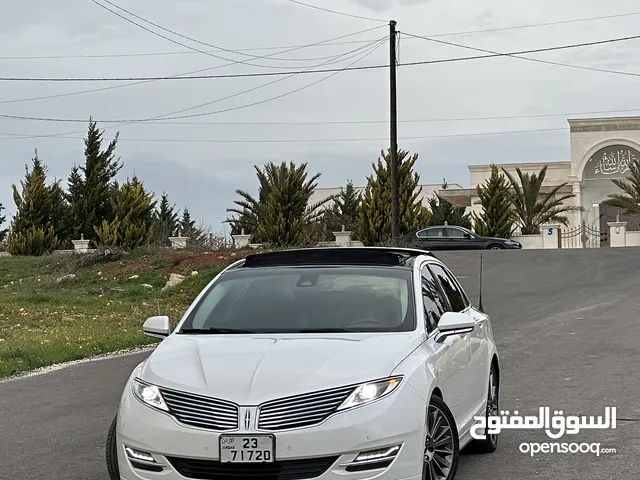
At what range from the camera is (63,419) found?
372 inches

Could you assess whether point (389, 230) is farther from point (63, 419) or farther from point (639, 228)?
point (63, 419)

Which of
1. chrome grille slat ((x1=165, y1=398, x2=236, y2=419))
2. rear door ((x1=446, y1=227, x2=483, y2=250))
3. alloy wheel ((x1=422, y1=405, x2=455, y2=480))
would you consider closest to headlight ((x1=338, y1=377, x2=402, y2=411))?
alloy wheel ((x1=422, y1=405, x2=455, y2=480))

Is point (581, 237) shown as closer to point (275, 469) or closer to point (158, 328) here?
point (158, 328)

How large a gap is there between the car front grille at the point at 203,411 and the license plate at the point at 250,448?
0.08 metres

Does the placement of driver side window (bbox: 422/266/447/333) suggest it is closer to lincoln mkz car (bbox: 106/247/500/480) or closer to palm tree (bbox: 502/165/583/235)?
lincoln mkz car (bbox: 106/247/500/480)

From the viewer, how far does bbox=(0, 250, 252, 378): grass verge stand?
15.2 meters

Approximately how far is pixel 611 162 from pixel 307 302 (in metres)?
51.0

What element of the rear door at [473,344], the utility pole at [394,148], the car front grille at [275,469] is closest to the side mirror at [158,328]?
the car front grille at [275,469]

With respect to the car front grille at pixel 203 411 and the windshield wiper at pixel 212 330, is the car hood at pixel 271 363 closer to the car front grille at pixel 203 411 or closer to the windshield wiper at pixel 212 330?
the car front grille at pixel 203 411

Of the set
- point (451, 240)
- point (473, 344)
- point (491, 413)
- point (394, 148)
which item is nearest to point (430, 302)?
point (473, 344)

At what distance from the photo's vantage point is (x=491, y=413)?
→ 7797mm

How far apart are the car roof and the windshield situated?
0.12 metres

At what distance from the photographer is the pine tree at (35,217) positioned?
44938 millimetres

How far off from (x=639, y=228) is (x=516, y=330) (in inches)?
1402
